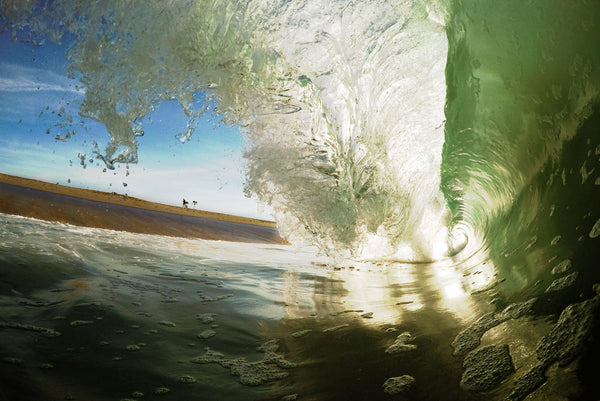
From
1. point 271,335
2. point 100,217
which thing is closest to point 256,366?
point 271,335

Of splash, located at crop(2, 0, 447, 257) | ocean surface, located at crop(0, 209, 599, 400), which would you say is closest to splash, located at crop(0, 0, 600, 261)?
splash, located at crop(2, 0, 447, 257)

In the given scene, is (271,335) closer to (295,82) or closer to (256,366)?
(256,366)

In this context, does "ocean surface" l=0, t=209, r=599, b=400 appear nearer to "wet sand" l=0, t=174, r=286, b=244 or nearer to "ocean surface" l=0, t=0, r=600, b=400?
"ocean surface" l=0, t=0, r=600, b=400

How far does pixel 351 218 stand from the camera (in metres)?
6.45

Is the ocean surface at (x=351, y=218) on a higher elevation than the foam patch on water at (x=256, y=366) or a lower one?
higher

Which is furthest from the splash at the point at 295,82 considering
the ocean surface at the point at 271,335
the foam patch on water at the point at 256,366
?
the foam patch on water at the point at 256,366

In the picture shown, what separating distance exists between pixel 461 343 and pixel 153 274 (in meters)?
4.12

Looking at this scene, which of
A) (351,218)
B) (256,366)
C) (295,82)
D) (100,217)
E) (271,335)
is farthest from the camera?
(100,217)

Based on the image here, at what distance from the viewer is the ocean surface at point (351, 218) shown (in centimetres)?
217

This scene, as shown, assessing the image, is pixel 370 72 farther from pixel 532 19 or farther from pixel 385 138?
pixel 532 19

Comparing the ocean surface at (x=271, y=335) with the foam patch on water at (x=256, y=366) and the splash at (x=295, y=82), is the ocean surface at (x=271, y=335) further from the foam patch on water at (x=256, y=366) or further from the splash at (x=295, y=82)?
the splash at (x=295, y=82)

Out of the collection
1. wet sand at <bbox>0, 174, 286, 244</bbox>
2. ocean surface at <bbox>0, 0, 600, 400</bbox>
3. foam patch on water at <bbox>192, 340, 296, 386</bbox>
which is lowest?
foam patch on water at <bbox>192, 340, 296, 386</bbox>

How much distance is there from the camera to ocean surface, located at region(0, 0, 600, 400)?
85.3 inches

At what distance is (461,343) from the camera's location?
232 centimetres
